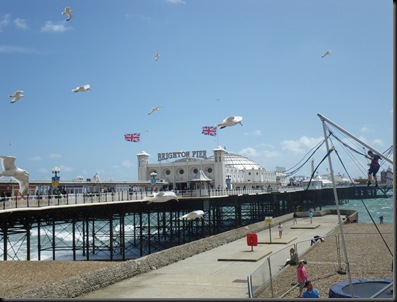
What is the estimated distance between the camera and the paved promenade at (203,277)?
17.7 m

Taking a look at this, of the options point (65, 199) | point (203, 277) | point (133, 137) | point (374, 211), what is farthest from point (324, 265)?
point (374, 211)

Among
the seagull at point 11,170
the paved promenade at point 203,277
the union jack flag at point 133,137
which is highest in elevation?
the union jack flag at point 133,137

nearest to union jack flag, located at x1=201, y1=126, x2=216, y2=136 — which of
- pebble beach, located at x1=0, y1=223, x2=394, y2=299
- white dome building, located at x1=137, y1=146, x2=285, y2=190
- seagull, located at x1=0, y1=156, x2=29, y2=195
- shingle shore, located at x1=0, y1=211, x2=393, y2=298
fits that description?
white dome building, located at x1=137, y1=146, x2=285, y2=190

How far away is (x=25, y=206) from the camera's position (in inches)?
1072

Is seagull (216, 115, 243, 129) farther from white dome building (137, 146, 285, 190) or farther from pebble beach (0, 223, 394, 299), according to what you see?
white dome building (137, 146, 285, 190)

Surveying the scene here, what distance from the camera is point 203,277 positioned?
20.7 m

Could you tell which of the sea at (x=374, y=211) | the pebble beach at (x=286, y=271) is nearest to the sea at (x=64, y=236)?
the sea at (x=374, y=211)

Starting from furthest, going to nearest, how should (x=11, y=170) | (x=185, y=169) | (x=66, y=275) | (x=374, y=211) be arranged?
(x=374, y=211)
(x=185, y=169)
(x=11, y=170)
(x=66, y=275)

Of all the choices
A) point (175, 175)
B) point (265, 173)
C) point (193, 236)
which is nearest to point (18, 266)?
point (193, 236)

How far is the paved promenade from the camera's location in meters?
17.7

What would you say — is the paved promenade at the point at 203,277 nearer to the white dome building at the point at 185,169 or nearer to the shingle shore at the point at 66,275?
the shingle shore at the point at 66,275

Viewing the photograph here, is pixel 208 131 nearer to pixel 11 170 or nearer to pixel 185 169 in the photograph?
pixel 185 169

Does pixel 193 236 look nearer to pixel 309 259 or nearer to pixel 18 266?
pixel 309 259

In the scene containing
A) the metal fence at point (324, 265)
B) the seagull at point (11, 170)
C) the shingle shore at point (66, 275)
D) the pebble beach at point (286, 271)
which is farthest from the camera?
the seagull at point (11, 170)
